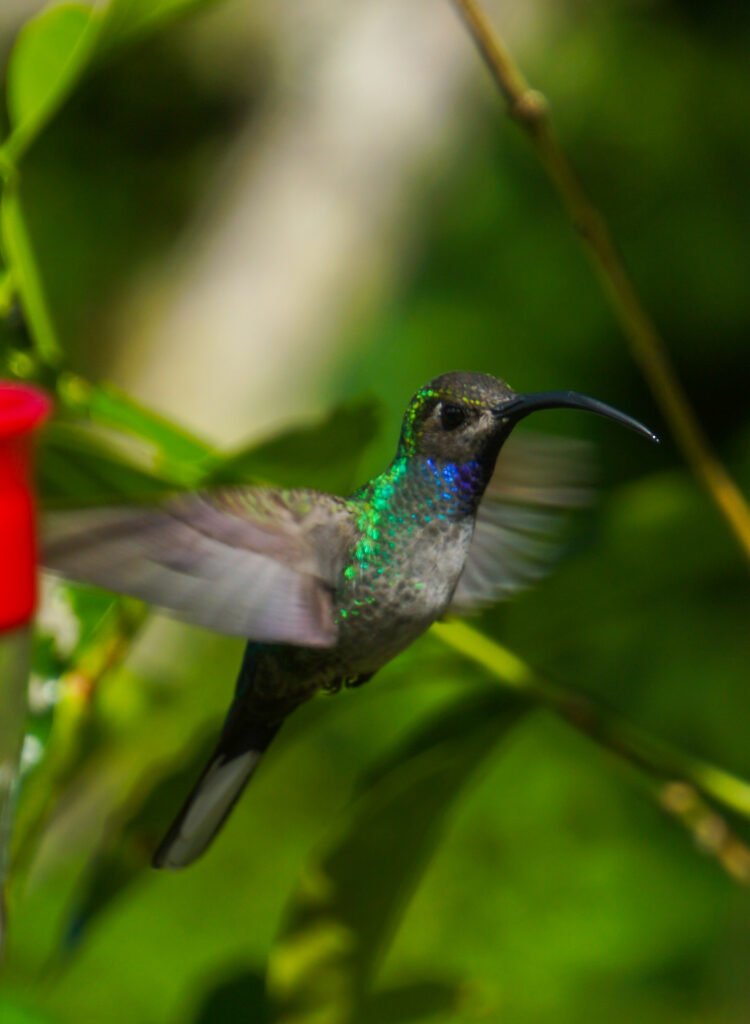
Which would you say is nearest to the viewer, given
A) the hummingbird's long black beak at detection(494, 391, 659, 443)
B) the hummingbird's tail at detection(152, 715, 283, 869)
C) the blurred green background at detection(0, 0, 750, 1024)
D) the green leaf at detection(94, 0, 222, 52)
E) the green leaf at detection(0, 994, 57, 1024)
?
the hummingbird's long black beak at detection(494, 391, 659, 443)

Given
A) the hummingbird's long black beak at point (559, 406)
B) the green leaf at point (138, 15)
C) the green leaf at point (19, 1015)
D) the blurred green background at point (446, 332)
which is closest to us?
the hummingbird's long black beak at point (559, 406)

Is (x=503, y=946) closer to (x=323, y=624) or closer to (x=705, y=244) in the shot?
(x=705, y=244)

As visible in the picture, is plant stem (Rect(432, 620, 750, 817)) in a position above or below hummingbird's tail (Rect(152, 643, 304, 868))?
below

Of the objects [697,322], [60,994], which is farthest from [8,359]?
[697,322]

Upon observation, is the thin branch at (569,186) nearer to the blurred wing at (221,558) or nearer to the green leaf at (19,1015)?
the blurred wing at (221,558)

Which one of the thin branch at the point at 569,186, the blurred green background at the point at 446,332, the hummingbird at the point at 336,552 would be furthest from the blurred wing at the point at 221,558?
the blurred green background at the point at 446,332

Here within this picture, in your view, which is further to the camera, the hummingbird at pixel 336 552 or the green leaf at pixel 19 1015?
the green leaf at pixel 19 1015

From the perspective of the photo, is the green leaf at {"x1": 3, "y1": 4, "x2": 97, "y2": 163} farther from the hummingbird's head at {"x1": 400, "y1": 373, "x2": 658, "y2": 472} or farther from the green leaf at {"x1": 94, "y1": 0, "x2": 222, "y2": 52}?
the hummingbird's head at {"x1": 400, "y1": 373, "x2": 658, "y2": 472}

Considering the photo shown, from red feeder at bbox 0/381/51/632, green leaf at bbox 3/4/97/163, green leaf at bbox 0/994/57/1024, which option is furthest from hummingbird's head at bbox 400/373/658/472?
green leaf at bbox 0/994/57/1024
